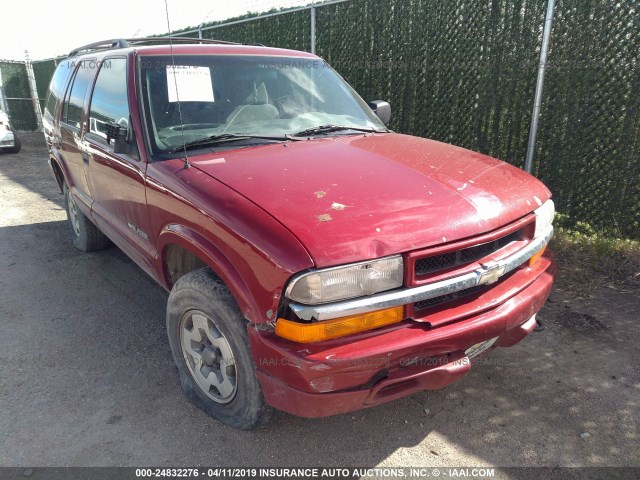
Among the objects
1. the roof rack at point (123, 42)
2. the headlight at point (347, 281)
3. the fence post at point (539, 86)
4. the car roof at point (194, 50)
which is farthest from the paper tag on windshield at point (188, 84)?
the fence post at point (539, 86)

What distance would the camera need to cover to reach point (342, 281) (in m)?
1.95

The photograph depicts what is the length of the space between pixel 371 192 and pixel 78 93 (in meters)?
3.33

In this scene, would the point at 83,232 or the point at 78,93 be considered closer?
the point at 78,93

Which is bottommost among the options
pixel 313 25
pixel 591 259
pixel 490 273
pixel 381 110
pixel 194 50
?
pixel 591 259

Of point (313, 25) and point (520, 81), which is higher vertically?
point (313, 25)

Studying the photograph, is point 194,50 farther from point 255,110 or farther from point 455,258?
point 455,258

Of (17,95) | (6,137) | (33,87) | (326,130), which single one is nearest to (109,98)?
(326,130)

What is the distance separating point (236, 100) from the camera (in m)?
3.18

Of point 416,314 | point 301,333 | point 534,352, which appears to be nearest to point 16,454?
point 301,333

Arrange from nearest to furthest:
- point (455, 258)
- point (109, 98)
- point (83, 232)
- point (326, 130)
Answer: point (455, 258) → point (326, 130) → point (109, 98) → point (83, 232)

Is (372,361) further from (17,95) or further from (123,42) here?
(17,95)

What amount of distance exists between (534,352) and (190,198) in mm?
2517

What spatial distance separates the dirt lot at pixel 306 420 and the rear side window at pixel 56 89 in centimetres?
222

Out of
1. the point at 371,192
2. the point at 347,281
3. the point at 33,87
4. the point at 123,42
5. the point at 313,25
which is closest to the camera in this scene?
the point at 347,281
